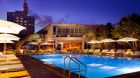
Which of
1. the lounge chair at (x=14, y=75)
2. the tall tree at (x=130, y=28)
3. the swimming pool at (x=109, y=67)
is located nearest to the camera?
the lounge chair at (x=14, y=75)

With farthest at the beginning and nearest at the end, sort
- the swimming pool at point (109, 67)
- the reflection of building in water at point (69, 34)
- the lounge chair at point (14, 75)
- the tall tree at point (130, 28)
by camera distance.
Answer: the reflection of building in water at point (69, 34) < the tall tree at point (130, 28) < the swimming pool at point (109, 67) < the lounge chair at point (14, 75)

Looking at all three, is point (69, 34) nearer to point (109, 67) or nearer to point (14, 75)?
point (109, 67)

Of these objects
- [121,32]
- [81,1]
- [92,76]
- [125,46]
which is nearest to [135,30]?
[121,32]

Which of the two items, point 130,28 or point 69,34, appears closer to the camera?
point 130,28

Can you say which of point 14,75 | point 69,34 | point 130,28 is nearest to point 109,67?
point 14,75

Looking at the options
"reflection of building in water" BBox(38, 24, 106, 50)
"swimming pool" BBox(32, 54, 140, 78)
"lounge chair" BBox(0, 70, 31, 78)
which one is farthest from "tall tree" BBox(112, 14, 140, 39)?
"lounge chair" BBox(0, 70, 31, 78)

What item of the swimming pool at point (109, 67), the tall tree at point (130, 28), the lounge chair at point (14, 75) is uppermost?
the tall tree at point (130, 28)

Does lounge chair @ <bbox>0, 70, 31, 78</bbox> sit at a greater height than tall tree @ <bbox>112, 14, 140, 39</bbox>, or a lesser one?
lesser

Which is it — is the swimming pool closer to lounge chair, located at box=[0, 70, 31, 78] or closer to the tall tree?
the tall tree

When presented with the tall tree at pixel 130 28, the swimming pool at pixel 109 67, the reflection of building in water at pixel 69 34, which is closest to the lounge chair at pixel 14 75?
the swimming pool at pixel 109 67

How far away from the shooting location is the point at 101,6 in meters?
70.6

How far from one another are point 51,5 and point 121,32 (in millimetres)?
54876

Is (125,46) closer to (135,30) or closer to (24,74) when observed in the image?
(135,30)

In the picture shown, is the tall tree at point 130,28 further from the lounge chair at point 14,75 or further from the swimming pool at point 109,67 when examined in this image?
the lounge chair at point 14,75
